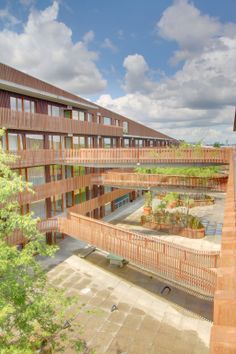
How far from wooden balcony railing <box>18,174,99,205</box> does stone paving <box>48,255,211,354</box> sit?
18.3 ft

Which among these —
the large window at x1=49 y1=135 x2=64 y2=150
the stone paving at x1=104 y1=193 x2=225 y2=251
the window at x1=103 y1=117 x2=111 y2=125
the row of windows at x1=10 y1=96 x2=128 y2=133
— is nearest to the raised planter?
the stone paving at x1=104 y1=193 x2=225 y2=251

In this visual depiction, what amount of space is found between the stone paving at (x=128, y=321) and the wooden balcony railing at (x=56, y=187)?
5574mm

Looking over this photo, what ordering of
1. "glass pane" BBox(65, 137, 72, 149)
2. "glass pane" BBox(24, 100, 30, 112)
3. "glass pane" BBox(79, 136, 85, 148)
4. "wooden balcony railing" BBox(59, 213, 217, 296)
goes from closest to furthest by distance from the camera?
"wooden balcony railing" BBox(59, 213, 217, 296) < "glass pane" BBox(24, 100, 30, 112) < "glass pane" BBox(65, 137, 72, 149) < "glass pane" BBox(79, 136, 85, 148)

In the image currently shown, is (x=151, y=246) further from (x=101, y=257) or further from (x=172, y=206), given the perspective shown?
(x=172, y=206)

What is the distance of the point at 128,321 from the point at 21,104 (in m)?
15.9

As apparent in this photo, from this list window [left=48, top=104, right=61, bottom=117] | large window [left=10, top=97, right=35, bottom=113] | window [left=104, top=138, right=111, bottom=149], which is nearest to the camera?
large window [left=10, top=97, right=35, bottom=113]

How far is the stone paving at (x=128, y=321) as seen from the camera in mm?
11531

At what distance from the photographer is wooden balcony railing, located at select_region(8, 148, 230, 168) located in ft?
68.9

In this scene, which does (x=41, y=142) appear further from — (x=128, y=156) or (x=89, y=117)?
(x=89, y=117)

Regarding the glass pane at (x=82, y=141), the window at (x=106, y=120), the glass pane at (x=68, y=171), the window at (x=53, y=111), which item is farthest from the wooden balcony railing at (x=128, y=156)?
the window at (x=106, y=120)

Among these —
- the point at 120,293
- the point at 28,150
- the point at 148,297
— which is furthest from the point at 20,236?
the point at 148,297

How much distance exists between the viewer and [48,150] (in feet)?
70.9

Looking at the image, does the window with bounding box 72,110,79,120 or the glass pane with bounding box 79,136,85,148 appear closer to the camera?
the window with bounding box 72,110,79,120

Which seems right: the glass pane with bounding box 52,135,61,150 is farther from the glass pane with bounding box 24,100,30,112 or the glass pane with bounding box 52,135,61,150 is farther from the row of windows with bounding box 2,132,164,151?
the glass pane with bounding box 24,100,30,112
